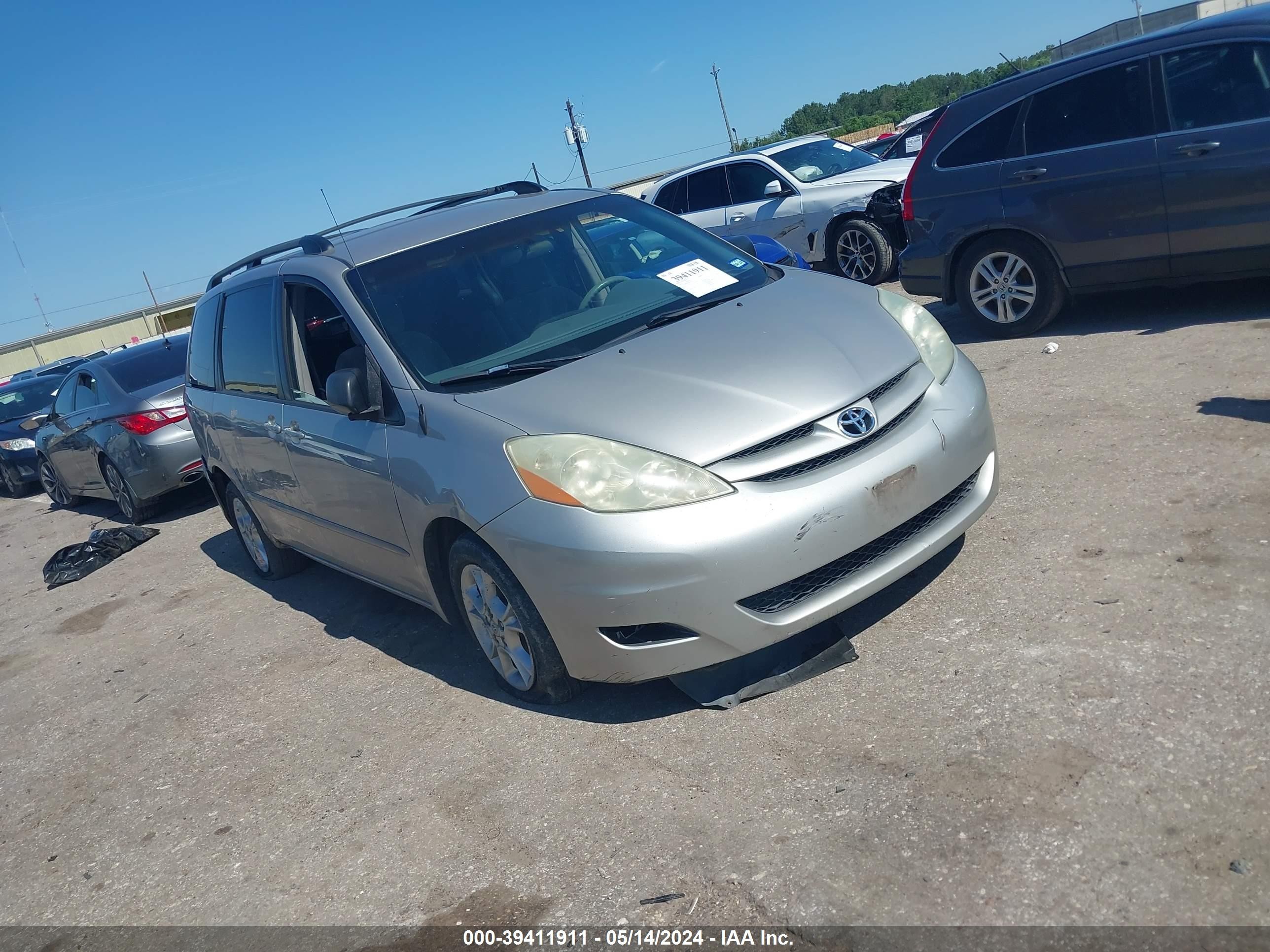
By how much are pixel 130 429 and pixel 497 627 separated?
22.0ft

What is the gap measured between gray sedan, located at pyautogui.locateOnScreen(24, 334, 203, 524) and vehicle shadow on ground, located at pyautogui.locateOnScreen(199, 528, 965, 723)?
2268mm

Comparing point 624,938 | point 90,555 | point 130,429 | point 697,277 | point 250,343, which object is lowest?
point 624,938

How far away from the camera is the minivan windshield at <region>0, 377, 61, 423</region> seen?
15414 mm

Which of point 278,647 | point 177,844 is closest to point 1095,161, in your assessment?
point 278,647

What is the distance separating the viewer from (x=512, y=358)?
4172mm

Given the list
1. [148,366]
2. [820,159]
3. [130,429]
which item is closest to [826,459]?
[130,429]

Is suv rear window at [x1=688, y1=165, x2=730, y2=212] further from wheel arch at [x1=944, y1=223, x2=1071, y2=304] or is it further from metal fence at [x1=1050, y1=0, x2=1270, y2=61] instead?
metal fence at [x1=1050, y1=0, x2=1270, y2=61]

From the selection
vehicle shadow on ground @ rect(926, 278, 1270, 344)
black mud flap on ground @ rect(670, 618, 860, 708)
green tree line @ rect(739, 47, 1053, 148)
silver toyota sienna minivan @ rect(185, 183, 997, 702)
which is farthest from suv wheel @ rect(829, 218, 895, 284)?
green tree line @ rect(739, 47, 1053, 148)

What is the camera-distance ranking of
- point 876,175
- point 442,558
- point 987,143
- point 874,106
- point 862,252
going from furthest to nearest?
point 874,106 < point 876,175 < point 862,252 < point 987,143 < point 442,558

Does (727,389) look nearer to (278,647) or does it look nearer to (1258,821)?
(1258,821)

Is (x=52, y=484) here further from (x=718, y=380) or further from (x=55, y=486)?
(x=718, y=380)

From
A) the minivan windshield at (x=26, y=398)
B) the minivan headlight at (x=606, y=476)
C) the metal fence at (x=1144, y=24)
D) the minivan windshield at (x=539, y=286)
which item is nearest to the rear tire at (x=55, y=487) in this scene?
the minivan windshield at (x=26, y=398)

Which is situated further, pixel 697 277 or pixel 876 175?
pixel 876 175

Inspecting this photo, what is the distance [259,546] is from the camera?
6.68m
